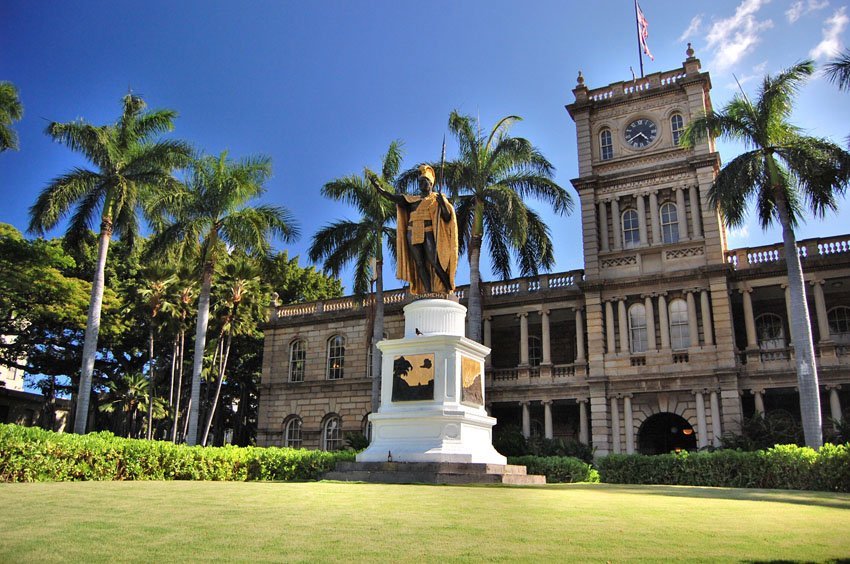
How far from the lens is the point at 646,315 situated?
27.0 meters

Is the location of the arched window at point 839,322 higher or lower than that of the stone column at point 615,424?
higher

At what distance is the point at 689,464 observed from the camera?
18.6m

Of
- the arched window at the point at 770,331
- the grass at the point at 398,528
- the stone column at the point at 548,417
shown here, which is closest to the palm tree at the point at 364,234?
the stone column at the point at 548,417

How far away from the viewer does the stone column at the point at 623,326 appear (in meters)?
27.1

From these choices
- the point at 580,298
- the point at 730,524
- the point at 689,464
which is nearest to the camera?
the point at 730,524

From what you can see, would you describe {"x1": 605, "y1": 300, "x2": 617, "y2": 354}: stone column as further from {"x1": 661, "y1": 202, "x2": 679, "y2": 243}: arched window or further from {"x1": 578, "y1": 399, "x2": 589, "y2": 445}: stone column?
{"x1": 661, "y1": 202, "x2": 679, "y2": 243}: arched window

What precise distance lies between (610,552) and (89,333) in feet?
67.0

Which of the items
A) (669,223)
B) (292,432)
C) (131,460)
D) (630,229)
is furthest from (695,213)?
(131,460)

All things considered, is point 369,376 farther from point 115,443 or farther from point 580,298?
point 115,443

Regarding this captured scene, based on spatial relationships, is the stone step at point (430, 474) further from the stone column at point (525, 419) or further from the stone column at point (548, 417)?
the stone column at point (525, 419)

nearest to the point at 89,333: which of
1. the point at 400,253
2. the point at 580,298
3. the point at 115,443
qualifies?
the point at 115,443

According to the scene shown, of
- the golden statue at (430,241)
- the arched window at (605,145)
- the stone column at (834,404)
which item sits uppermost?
the arched window at (605,145)

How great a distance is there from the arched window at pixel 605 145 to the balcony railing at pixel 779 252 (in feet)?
21.7

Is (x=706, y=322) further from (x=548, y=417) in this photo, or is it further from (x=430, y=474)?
(x=430, y=474)
